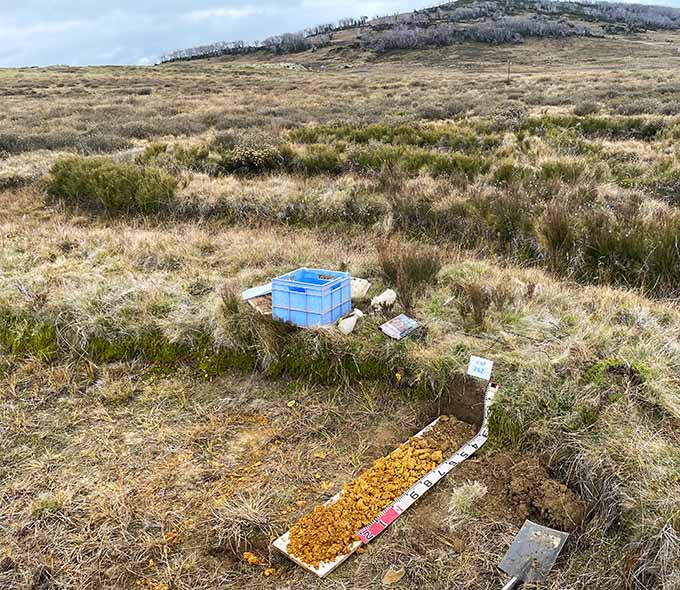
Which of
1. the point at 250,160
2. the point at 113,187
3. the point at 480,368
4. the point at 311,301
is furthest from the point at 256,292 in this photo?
the point at 250,160

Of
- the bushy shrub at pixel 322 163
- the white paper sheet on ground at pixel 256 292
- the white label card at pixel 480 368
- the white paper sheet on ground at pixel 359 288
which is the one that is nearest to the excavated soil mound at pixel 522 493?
the white label card at pixel 480 368

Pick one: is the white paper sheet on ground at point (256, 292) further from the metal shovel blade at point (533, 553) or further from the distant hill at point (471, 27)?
the distant hill at point (471, 27)

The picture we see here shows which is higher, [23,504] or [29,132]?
[29,132]

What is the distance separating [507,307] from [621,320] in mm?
859

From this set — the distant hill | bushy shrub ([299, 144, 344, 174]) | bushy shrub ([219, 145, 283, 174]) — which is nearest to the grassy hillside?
bushy shrub ([299, 144, 344, 174])

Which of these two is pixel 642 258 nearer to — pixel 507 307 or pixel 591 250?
pixel 591 250

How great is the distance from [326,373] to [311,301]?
0.58m

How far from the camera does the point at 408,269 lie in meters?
5.05

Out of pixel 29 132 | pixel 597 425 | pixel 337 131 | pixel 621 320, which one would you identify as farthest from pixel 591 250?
pixel 29 132

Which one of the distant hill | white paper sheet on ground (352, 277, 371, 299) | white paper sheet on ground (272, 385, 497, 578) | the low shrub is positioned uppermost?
the distant hill

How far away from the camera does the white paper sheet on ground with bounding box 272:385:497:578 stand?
2.63 metres

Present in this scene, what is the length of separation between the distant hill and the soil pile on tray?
2779 inches

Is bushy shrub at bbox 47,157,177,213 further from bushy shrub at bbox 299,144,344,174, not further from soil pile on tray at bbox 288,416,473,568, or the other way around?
soil pile on tray at bbox 288,416,473,568

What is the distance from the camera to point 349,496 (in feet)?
9.91
